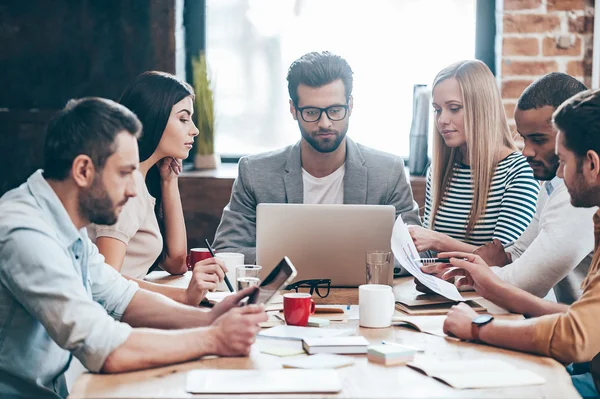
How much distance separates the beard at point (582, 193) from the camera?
5.75 ft

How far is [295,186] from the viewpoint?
108 inches

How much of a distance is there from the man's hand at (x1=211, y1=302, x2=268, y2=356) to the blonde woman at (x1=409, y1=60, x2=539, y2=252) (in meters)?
Result: 1.14

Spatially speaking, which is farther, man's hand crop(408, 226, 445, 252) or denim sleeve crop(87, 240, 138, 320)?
man's hand crop(408, 226, 445, 252)

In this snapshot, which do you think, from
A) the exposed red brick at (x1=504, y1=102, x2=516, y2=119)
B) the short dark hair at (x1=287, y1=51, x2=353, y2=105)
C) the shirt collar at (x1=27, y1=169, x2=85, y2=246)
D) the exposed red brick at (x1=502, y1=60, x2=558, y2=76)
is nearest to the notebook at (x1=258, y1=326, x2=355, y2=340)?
the shirt collar at (x1=27, y1=169, x2=85, y2=246)

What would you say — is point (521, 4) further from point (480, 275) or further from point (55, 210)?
point (55, 210)

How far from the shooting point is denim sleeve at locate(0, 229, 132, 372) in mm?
1431

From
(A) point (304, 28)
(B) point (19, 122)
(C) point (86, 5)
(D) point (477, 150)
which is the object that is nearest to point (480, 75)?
(D) point (477, 150)

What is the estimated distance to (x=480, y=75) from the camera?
8.69 ft

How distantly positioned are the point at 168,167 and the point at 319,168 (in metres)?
0.56

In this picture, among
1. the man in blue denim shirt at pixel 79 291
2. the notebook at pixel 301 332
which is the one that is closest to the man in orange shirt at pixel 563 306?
the notebook at pixel 301 332

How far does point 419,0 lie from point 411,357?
253 centimetres

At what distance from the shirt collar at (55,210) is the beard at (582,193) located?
115cm

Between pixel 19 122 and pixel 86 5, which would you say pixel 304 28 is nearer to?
pixel 86 5

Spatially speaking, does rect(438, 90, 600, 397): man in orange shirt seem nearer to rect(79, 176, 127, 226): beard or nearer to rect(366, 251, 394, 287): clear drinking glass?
rect(366, 251, 394, 287): clear drinking glass
